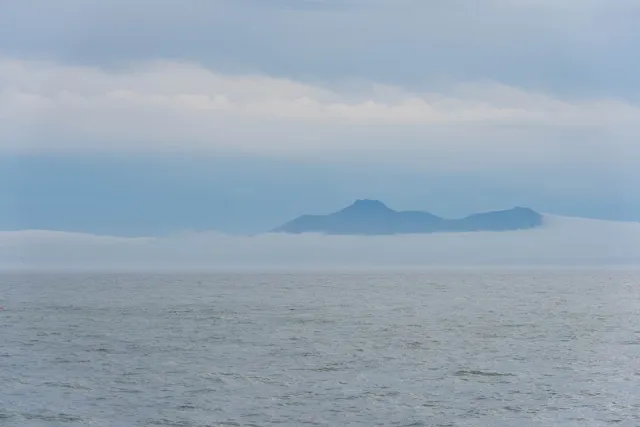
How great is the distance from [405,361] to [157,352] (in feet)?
53.8

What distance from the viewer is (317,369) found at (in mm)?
52438

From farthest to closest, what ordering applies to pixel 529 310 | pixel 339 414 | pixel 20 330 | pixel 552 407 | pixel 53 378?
pixel 529 310
pixel 20 330
pixel 53 378
pixel 552 407
pixel 339 414

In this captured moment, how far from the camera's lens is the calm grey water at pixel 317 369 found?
39719 mm

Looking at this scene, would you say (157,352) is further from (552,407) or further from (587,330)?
(587,330)

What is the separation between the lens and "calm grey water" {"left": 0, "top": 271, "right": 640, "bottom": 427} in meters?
39.7

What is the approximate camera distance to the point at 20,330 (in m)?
77.6

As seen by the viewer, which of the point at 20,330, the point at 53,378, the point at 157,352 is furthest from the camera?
the point at 20,330

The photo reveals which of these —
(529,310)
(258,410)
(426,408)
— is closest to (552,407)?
(426,408)

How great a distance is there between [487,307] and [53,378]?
7328 cm

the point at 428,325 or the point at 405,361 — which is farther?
the point at 428,325

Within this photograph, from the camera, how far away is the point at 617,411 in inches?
1615

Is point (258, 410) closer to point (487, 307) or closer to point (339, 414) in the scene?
point (339, 414)

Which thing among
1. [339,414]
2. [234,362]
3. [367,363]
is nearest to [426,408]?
[339,414]

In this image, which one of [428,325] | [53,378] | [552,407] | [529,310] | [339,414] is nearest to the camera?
[339,414]
